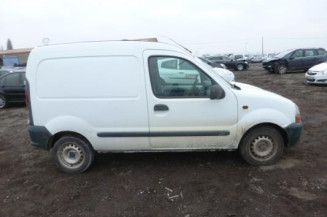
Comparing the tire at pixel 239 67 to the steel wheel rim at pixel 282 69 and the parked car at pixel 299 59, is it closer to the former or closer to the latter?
the parked car at pixel 299 59

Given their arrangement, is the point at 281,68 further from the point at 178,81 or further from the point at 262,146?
the point at 178,81

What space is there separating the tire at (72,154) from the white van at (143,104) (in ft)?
0.49

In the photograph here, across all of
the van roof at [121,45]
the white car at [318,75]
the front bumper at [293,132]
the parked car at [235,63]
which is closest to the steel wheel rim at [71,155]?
the van roof at [121,45]

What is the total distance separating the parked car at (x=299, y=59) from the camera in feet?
A: 66.0

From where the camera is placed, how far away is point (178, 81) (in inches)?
165

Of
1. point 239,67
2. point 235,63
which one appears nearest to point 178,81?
point 235,63

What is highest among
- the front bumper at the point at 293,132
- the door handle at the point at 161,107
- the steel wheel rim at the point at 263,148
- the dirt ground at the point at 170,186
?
the door handle at the point at 161,107

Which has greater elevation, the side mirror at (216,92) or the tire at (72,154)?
the side mirror at (216,92)

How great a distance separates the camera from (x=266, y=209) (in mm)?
3316

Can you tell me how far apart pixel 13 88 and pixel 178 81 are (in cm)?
919

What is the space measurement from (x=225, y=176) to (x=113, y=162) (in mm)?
1842

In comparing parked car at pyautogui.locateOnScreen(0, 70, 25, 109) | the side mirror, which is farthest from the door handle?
parked car at pyautogui.locateOnScreen(0, 70, 25, 109)

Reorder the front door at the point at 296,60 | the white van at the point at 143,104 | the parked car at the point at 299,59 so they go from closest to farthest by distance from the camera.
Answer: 1. the white van at the point at 143,104
2. the parked car at the point at 299,59
3. the front door at the point at 296,60

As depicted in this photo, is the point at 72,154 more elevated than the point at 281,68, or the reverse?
the point at 281,68
